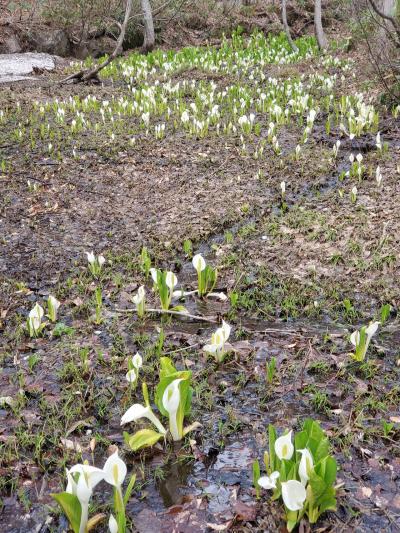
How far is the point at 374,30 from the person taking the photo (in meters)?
8.87

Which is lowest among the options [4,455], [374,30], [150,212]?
[150,212]

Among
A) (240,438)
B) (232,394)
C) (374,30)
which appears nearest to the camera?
(240,438)

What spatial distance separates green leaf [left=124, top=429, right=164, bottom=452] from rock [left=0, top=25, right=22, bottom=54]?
15914 mm

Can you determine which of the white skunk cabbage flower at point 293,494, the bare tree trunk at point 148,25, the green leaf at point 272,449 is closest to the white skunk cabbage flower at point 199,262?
the green leaf at point 272,449

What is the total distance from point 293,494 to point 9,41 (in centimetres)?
1696

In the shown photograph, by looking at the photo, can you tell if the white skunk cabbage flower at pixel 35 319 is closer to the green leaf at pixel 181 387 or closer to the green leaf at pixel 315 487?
the green leaf at pixel 181 387

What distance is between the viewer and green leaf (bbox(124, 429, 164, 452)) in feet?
7.51

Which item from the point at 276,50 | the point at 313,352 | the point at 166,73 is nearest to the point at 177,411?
the point at 313,352

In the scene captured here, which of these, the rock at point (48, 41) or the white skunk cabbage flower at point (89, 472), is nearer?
the white skunk cabbage flower at point (89, 472)

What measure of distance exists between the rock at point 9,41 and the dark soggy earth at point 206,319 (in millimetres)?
9934

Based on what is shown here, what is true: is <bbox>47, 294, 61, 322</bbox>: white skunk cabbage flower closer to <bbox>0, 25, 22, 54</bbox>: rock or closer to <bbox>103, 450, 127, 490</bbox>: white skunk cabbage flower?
<bbox>103, 450, 127, 490</bbox>: white skunk cabbage flower

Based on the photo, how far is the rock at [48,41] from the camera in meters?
16.1

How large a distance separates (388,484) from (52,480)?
4.90 ft

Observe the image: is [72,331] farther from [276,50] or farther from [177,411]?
[276,50]
